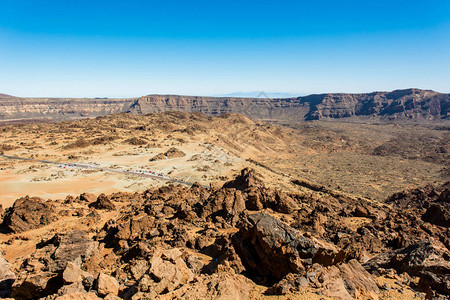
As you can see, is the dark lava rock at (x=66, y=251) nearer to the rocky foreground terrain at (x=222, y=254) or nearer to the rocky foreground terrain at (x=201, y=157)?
the rocky foreground terrain at (x=222, y=254)

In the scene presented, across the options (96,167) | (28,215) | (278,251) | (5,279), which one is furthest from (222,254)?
(96,167)

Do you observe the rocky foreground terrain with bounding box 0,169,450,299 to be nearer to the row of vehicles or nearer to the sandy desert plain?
the sandy desert plain

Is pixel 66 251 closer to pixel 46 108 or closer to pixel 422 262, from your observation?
pixel 422 262

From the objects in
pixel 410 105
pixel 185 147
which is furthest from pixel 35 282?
pixel 410 105

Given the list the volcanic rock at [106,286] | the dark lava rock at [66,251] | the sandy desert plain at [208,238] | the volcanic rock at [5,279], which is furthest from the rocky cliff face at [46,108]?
the volcanic rock at [106,286]

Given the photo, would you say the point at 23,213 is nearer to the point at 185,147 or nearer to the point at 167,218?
the point at 167,218

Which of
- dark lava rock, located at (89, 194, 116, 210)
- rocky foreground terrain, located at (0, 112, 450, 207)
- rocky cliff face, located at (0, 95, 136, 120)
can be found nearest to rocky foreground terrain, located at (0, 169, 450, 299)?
dark lava rock, located at (89, 194, 116, 210)
